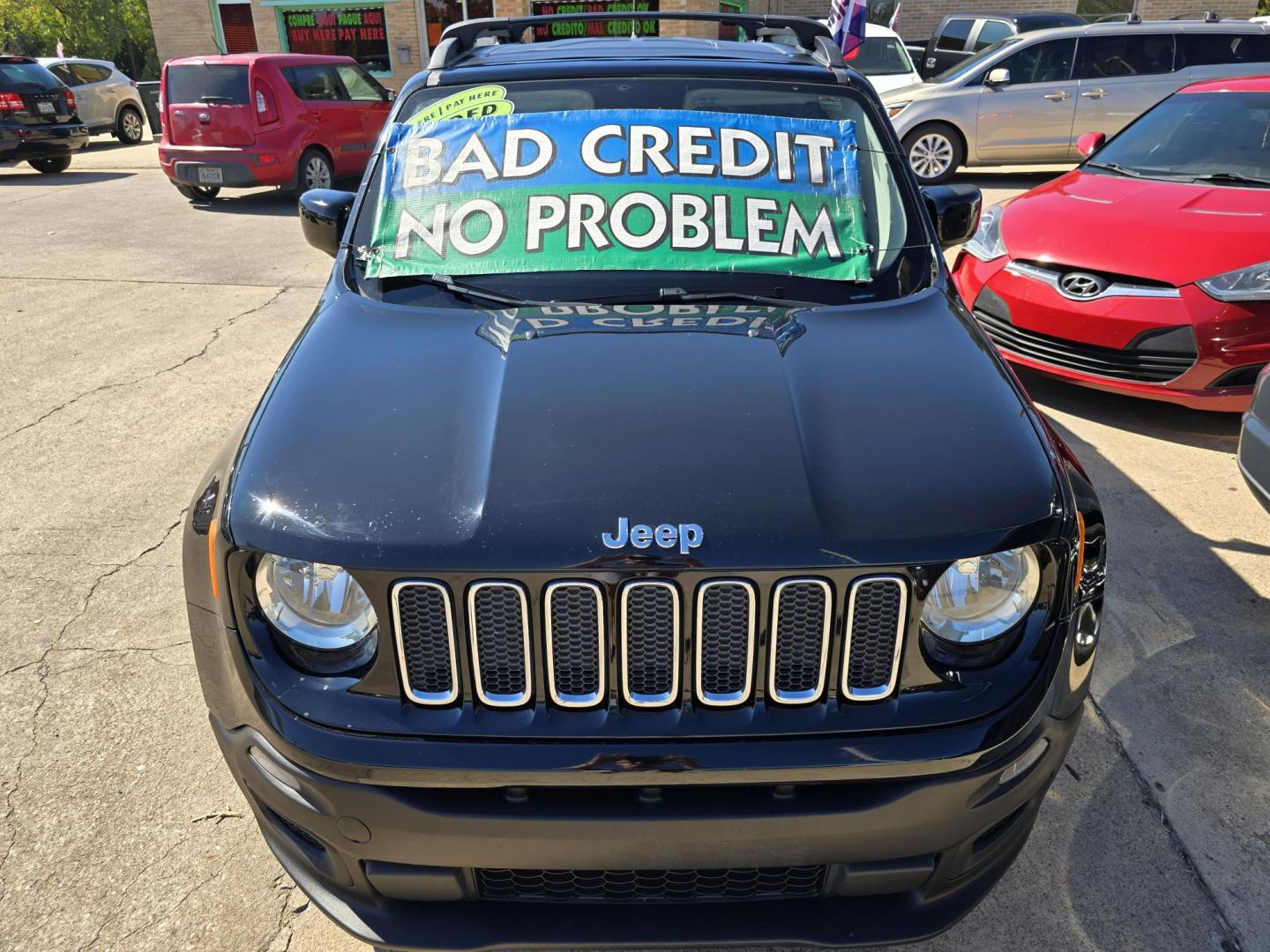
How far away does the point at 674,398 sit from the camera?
2.05 metres

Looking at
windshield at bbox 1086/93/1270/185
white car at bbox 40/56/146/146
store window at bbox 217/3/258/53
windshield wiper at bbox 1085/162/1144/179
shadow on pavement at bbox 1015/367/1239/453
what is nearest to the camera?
shadow on pavement at bbox 1015/367/1239/453

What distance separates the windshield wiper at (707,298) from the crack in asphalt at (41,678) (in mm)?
2047

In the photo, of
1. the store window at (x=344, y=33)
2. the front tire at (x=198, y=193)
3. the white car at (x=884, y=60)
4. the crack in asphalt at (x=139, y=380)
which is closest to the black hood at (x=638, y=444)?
the crack in asphalt at (x=139, y=380)

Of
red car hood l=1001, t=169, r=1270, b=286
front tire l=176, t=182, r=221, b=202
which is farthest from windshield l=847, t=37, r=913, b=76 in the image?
red car hood l=1001, t=169, r=1270, b=286

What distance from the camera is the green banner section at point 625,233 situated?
105 inches

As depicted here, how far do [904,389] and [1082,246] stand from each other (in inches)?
140

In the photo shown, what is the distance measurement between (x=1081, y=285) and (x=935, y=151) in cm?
743

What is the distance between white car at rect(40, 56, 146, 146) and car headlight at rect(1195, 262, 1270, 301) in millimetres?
17743

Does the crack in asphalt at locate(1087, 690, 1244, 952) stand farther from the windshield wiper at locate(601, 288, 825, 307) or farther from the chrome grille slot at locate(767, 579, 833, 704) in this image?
the windshield wiper at locate(601, 288, 825, 307)

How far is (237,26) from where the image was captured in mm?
23359

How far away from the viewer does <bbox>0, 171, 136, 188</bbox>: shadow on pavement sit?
13.6m

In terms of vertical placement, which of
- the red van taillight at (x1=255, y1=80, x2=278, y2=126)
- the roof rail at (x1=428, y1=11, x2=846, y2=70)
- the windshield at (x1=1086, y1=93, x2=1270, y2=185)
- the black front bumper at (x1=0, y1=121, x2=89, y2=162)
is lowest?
the black front bumper at (x1=0, y1=121, x2=89, y2=162)

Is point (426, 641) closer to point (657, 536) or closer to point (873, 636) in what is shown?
point (657, 536)

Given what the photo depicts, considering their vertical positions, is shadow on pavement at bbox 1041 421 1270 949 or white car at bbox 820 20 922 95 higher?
white car at bbox 820 20 922 95
